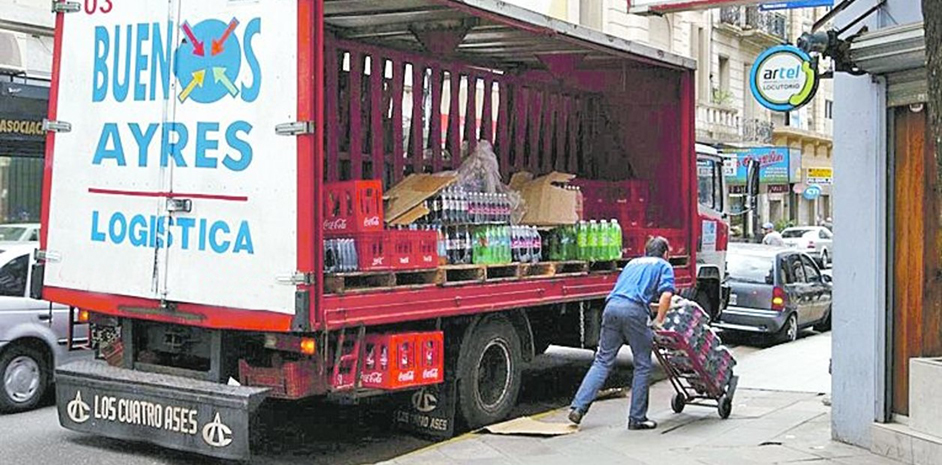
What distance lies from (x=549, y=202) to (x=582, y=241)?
1.63 feet

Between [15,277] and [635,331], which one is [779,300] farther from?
[15,277]

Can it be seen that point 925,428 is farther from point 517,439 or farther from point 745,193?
point 745,193

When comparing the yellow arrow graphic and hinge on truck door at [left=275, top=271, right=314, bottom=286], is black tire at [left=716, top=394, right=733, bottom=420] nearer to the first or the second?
hinge on truck door at [left=275, top=271, right=314, bottom=286]

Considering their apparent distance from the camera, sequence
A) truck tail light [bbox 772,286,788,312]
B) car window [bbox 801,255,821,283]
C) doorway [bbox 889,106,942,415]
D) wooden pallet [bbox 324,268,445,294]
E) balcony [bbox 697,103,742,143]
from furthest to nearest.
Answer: balcony [bbox 697,103,742,143] < car window [bbox 801,255,821,283] < truck tail light [bbox 772,286,788,312] < doorway [bbox 889,106,942,415] < wooden pallet [bbox 324,268,445,294]

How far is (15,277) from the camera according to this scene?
988cm

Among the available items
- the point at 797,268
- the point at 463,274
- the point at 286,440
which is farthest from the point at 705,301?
the point at 286,440

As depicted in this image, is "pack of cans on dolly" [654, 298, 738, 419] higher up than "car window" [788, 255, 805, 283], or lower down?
lower down

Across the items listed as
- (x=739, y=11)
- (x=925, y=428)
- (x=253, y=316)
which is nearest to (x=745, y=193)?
(x=925, y=428)

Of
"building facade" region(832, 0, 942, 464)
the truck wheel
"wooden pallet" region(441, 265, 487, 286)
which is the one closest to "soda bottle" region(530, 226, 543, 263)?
the truck wheel

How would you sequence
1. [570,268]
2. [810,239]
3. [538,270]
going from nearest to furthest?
[538,270]
[570,268]
[810,239]

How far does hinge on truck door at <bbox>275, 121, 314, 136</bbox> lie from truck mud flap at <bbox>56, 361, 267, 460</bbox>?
1.77 meters

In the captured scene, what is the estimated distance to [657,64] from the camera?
38.0ft

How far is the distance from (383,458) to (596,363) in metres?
2.08

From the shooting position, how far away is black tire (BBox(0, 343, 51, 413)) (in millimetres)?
9586
